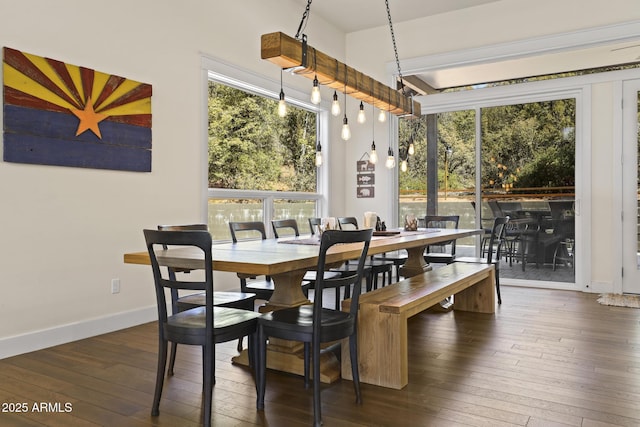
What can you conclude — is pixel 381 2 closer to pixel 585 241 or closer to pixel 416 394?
pixel 585 241

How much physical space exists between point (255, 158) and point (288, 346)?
2.92m

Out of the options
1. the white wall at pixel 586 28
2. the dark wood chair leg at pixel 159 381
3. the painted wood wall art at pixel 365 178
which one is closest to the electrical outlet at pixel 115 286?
the dark wood chair leg at pixel 159 381

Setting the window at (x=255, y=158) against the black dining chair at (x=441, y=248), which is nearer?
the window at (x=255, y=158)

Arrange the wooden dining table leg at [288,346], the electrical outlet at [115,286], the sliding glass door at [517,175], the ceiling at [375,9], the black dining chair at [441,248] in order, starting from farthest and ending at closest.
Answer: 1. the ceiling at [375,9]
2. the sliding glass door at [517,175]
3. the black dining chair at [441,248]
4. the electrical outlet at [115,286]
5. the wooden dining table leg at [288,346]

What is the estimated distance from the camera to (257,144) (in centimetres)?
538

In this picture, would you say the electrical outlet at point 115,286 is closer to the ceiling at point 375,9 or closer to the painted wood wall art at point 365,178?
the painted wood wall art at point 365,178

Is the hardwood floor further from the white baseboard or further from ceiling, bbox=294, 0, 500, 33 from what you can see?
ceiling, bbox=294, 0, 500, 33

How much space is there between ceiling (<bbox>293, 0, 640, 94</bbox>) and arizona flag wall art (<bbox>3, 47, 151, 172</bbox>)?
9.50 feet

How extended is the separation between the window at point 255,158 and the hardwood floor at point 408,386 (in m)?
1.73

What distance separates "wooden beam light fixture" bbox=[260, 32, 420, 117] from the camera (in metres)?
2.79

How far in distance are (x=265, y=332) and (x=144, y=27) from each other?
9.71 feet

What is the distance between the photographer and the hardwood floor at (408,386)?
220cm

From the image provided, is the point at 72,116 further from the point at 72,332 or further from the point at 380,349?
the point at 380,349

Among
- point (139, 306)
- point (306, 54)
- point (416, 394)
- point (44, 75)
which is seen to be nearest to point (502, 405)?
point (416, 394)
